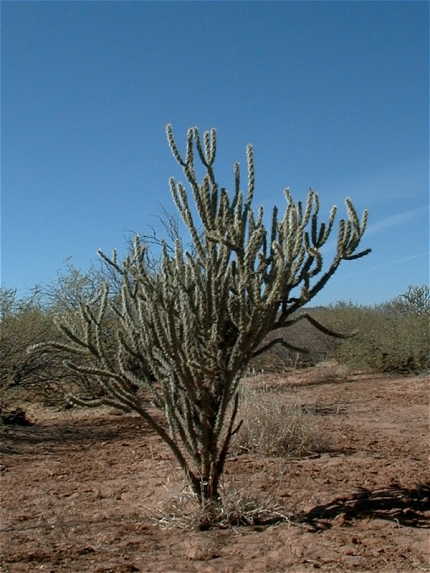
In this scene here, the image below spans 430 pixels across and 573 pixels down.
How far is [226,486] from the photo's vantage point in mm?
5363

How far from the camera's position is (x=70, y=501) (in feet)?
17.8

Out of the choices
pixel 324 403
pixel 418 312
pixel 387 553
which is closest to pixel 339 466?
pixel 387 553

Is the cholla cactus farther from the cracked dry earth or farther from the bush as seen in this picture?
the bush

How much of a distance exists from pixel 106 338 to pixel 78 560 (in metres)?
9.40

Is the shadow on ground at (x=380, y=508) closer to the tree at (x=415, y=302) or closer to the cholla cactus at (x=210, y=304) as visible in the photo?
the cholla cactus at (x=210, y=304)

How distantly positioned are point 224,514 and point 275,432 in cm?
256

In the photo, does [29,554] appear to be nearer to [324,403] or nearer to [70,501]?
[70,501]

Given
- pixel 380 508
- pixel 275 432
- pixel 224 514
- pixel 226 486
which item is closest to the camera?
pixel 224 514

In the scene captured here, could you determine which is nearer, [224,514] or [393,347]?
[224,514]

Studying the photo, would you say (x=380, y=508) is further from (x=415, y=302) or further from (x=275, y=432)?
(x=415, y=302)

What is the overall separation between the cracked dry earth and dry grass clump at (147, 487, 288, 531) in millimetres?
66

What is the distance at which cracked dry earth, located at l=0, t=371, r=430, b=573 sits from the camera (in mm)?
3762

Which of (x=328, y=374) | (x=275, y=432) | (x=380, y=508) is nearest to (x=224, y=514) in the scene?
(x=380, y=508)

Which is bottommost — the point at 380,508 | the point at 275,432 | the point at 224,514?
the point at 380,508
